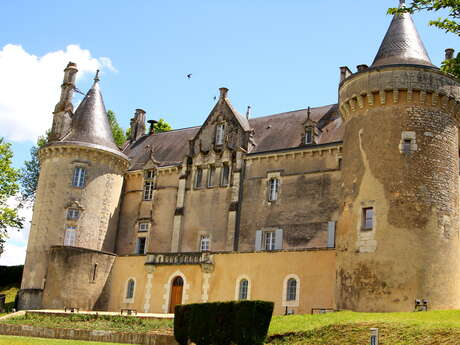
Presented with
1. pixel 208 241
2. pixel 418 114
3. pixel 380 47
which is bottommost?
pixel 208 241

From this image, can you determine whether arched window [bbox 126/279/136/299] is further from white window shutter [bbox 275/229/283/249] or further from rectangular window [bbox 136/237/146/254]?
white window shutter [bbox 275/229/283/249]

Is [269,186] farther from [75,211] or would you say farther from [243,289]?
[75,211]

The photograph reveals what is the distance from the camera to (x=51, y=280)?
3238 cm

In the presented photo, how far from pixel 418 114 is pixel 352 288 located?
7.01 meters

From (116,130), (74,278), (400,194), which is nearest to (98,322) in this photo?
(74,278)

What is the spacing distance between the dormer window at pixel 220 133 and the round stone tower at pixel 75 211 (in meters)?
5.92

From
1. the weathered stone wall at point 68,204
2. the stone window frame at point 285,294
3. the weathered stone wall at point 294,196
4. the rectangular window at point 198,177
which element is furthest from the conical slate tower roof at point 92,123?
the stone window frame at point 285,294

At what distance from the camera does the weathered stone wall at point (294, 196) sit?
103 feet

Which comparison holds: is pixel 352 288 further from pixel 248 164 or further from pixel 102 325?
pixel 248 164

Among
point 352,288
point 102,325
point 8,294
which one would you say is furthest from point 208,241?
point 8,294

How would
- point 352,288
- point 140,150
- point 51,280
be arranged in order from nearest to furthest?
point 352,288 < point 51,280 < point 140,150

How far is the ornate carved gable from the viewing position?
3597 cm

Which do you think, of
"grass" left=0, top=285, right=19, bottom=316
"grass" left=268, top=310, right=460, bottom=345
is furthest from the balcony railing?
"grass" left=0, top=285, right=19, bottom=316

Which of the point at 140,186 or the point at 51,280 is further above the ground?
the point at 140,186
